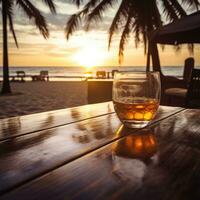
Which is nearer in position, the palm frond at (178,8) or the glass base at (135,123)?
the glass base at (135,123)

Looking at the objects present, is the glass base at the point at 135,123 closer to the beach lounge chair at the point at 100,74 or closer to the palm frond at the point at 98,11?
the palm frond at the point at 98,11

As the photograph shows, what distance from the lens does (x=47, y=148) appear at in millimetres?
642

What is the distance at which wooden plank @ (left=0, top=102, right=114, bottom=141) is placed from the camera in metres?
0.83

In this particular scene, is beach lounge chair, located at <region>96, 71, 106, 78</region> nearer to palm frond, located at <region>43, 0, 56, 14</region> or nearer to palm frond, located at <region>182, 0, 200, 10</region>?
palm frond, located at <region>43, 0, 56, 14</region>

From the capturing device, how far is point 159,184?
0.43m

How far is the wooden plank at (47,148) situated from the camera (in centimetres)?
49

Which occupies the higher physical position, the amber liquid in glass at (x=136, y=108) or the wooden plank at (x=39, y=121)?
the amber liquid in glass at (x=136, y=108)

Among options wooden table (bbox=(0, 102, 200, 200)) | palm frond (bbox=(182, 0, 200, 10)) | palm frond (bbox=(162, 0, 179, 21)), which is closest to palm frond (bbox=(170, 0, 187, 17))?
palm frond (bbox=(162, 0, 179, 21))

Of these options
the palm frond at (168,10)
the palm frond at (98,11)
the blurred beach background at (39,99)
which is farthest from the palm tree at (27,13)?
the palm frond at (168,10)

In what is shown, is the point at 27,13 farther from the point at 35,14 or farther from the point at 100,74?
the point at 100,74

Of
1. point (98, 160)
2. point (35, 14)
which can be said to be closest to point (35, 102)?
point (35, 14)

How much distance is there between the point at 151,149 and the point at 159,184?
0.66 feet

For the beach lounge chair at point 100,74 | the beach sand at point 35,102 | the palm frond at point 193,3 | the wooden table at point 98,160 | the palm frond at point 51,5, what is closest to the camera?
the wooden table at point 98,160

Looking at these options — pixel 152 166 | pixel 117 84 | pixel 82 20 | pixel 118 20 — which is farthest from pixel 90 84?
pixel 118 20
